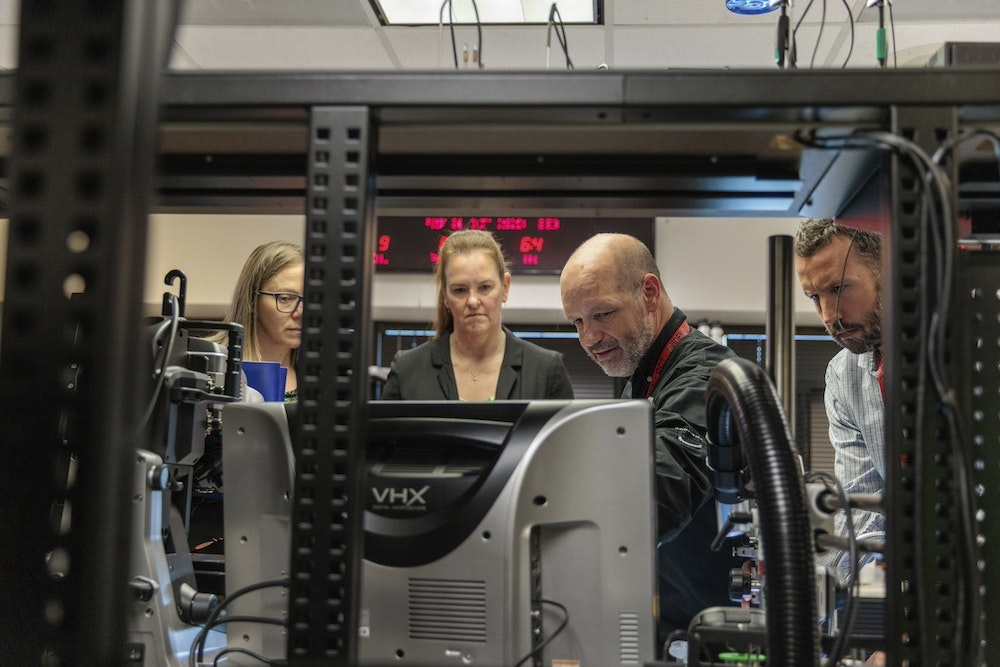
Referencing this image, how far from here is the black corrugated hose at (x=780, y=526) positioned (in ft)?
2.29

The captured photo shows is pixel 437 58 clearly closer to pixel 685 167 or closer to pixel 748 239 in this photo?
pixel 748 239

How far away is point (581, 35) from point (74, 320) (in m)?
3.15

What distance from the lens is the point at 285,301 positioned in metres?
2.27

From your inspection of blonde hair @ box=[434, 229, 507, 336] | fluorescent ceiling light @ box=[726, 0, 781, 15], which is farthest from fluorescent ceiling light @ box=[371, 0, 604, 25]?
blonde hair @ box=[434, 229, 507, 336]

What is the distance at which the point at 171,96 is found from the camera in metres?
0.78

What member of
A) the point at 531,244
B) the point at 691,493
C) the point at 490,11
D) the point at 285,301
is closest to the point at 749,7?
the point at 490,11

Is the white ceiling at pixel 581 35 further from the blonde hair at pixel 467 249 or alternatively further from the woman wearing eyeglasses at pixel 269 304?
the woman wearing eyeglasses at pixel 269 304

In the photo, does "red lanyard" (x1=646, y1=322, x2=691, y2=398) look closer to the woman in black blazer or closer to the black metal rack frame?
the woman in black blazer

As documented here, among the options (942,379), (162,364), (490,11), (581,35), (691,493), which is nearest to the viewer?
(942,379)

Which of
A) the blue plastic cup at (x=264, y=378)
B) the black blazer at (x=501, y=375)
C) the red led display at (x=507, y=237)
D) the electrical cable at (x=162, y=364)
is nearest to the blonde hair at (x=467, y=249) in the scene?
the black blazer at (x=501, y=375)

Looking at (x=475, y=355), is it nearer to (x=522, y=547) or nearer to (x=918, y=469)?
(x=522, y=547)

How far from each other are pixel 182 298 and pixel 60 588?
0.93m

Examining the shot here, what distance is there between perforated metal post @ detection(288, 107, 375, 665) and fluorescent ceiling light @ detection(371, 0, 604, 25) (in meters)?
2.42

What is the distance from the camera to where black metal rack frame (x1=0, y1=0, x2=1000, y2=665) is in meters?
0.40
